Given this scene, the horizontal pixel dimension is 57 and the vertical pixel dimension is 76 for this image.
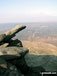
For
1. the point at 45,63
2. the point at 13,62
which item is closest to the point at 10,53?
the point at 13,62

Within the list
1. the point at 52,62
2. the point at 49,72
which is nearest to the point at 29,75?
the point at 49,72

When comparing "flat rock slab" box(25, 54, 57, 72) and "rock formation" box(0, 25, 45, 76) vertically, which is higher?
"rock formation" box(0, 25, 45, 76)

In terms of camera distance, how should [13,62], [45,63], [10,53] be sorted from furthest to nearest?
[45,63] < [13,62] < [10,53]

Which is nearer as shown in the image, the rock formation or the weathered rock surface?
the rock formation

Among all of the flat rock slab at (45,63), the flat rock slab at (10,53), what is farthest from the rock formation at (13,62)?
the flat rock slab at (45,63)

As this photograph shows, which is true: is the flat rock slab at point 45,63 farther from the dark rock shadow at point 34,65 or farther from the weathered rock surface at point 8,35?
the weathered rock surface at point 8,35

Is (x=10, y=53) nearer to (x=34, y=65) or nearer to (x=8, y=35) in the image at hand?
(x=8, y=35)

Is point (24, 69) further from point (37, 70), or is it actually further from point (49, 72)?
point (49, 72)

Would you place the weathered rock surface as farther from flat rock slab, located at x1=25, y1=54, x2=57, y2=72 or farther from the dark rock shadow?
flat rock slab, located at x1=25, y1=54, x2=57, y2=72

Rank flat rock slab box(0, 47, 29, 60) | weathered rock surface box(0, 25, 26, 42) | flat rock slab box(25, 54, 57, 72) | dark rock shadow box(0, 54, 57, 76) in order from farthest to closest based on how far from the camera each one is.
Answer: flat rock slab box(25, 54, 57, 72)
weathered rock surface box(0, 25, 26, 42)
dark rock shadow box(0, 54, 57, 76)
flat rock slab box(0, 47, 29, 60)

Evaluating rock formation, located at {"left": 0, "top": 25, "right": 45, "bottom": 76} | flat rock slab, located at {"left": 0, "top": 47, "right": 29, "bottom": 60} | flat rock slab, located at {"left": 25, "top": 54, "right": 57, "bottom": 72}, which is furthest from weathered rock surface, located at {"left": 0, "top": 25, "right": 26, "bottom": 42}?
flat rock slab, located at {"left": 25, "top": 54, "right": 57, "bottom": 72}

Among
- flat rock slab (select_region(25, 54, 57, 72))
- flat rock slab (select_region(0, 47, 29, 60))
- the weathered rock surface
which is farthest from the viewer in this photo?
flat rock slab (select_region(25, 54, 57, 72))
